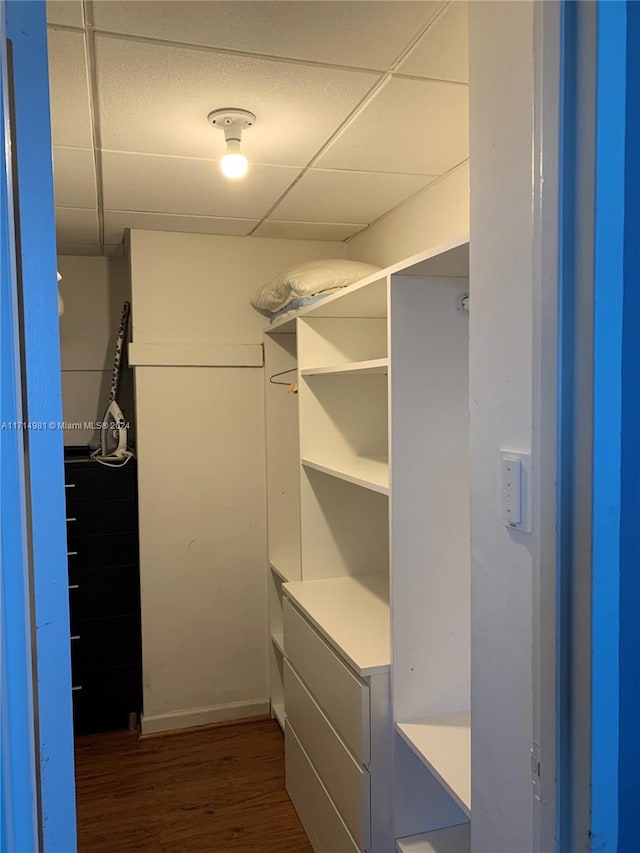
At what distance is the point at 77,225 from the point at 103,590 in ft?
5.43

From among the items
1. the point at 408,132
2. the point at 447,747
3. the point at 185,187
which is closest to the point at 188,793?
the point at 447,747

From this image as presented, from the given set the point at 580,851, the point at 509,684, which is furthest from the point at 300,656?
the point at 580,851

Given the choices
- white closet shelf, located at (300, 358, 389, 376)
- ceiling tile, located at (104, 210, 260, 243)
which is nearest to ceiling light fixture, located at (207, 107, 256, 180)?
white closet shelf, located at (300, 358, 389, 376)

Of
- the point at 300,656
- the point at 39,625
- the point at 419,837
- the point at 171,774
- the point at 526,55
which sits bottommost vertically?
the point at 171,774

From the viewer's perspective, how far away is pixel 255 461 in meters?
3.21

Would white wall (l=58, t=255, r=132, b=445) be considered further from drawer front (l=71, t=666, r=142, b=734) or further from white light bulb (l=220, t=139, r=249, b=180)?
white light bulb (l=220, t=139, r=249, b=180)

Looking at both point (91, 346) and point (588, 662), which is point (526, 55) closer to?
point (588, 662)

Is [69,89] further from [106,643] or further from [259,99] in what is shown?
[106,643]

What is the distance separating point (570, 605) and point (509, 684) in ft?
1.03

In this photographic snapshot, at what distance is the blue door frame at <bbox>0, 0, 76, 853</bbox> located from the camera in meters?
0.60

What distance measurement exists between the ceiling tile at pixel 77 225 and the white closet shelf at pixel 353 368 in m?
1.10

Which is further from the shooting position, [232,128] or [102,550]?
[102,550]

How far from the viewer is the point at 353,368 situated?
83.0 inches

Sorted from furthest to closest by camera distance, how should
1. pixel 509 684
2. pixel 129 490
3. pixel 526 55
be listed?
pixel 129 490
pixel 509 684
pixel 526 55
